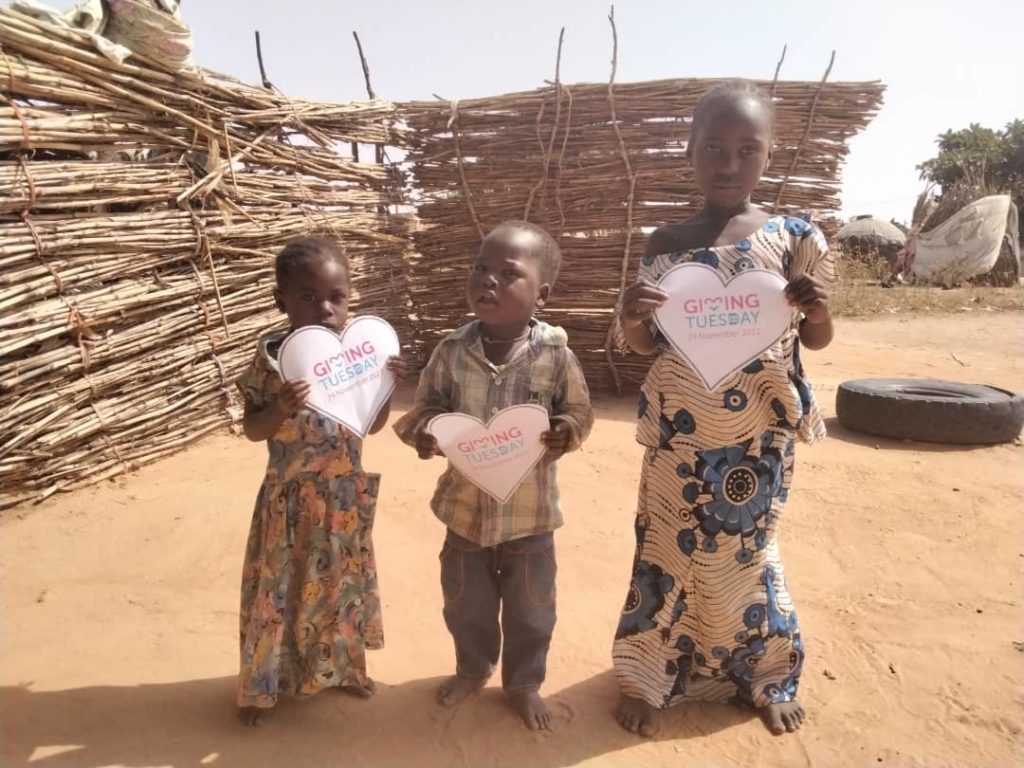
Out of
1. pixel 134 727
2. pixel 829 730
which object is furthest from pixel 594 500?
pixel 134 727

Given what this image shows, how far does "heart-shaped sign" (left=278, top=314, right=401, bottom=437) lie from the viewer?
1.85 m

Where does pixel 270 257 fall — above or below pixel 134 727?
above

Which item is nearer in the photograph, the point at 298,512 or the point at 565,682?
the point at 298,512

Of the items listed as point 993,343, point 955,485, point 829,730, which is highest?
point 829,730

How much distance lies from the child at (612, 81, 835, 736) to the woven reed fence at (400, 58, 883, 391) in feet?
12.1

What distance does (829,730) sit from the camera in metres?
2.09

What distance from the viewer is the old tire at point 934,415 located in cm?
456

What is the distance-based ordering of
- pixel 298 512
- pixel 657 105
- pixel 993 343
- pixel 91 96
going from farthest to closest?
pixel 993 343 → pixel 657 105 → pixel 91 96 → pixel 298 512

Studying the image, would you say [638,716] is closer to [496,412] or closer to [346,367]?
[496,412]

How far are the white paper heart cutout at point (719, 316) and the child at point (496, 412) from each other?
12.7 inches

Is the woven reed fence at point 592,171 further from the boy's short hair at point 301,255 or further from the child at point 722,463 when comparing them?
the boy's short hair at point 301,255

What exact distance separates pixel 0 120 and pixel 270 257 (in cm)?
181

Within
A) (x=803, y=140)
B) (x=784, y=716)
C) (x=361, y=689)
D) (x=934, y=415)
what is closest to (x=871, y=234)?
(x=803, y=140)

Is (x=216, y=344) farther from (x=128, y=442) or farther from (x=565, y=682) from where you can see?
(x=565, y=682)
